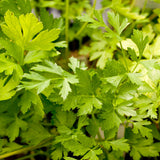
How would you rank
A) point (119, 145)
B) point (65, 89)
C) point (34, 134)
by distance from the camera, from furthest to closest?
point (34, 134) < point (119, 145) < point (65, 89)

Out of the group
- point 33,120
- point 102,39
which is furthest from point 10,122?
point 102,39

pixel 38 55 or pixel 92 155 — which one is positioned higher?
pixel 38 55

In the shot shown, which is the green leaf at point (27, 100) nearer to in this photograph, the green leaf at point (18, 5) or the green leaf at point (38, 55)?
the green leaf at point (38, 55)

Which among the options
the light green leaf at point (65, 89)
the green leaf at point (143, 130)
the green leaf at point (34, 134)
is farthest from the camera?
the green leaf at point (34, 134)

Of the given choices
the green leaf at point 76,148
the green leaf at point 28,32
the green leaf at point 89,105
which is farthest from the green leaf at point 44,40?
the green leaf at point 76,148

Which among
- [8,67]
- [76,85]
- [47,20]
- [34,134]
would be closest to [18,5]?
[47,20]

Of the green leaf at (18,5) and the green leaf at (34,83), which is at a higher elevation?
the green leaf at (18,5)

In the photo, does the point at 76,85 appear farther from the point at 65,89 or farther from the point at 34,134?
the point at 34,134

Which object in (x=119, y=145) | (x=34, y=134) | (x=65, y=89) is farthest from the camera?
(x=34, y=134)

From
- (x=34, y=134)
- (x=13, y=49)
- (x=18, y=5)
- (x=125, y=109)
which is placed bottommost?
(x=34, y=134)

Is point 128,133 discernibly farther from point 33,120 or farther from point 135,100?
point 33,120

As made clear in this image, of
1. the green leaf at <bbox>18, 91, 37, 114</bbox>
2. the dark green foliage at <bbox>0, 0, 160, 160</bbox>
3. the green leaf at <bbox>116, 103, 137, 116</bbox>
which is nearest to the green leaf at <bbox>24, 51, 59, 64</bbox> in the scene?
the dark green foliage at <bbox>0, 0, 160, 160</bbox>
